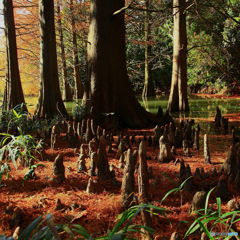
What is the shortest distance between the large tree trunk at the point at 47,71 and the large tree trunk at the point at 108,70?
1.56m

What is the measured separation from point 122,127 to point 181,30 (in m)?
5.96

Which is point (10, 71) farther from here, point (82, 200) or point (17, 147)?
point (82, 200)

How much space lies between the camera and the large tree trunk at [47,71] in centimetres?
775

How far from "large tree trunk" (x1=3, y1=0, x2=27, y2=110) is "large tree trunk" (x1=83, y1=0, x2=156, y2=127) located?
311cm

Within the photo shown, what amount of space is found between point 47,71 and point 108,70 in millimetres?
2454

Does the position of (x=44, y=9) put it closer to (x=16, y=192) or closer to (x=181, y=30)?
(x=181, y=30)

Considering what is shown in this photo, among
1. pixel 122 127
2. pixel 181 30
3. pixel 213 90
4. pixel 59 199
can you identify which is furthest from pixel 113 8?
pixel 213 90

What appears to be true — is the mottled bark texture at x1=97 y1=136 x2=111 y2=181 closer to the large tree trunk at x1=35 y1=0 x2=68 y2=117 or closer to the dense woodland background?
the large tree trunk at x1=35 y1=0 x2=68 y2=117

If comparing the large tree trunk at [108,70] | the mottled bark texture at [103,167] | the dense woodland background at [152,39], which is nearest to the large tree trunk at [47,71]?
the large tree trunk at [108,70]

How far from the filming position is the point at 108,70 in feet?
21.5

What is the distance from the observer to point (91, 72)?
6625 mm

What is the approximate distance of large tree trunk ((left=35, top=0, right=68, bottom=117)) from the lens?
7.75 m

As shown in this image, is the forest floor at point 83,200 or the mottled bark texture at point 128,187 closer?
the forest floor at point 83,200

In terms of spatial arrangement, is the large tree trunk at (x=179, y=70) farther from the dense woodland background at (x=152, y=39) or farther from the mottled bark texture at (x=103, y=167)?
the mottled bark texture at (x=103, y=167)
